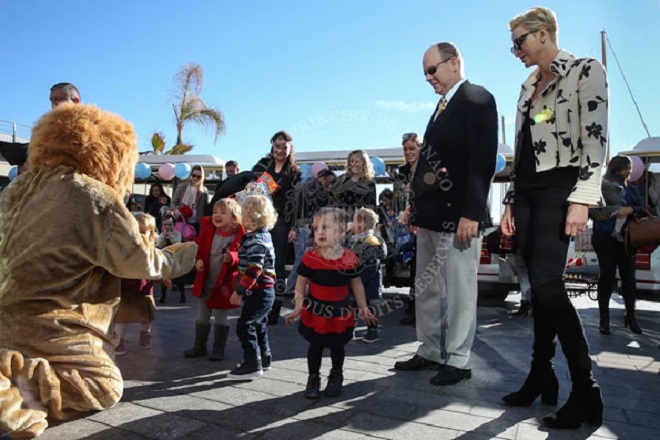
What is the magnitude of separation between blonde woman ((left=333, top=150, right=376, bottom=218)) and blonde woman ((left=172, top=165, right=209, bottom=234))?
10.1 ft

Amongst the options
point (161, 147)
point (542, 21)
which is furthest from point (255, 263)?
point (161, 147)

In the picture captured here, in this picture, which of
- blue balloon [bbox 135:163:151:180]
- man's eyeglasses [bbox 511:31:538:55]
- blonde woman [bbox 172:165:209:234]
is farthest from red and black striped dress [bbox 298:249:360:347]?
blue balloon [bbox 135:163:151:180]

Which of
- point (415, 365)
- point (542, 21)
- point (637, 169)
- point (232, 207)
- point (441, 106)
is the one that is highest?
point (542, 21)

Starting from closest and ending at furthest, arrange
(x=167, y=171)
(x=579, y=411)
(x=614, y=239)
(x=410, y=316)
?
(x=579, y=411) < (x=614, y=239) < (x=410, y=316) < (x=167, y=171)

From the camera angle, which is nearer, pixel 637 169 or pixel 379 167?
pixel 637 169

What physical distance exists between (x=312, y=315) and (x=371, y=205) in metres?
2.54

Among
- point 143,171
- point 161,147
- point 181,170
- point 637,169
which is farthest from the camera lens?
point 161,147

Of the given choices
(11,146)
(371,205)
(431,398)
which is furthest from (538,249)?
(11,146)

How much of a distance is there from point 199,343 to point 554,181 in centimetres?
282

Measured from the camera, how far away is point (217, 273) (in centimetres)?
374

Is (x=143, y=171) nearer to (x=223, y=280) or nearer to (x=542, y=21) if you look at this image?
(x=223, y=280)

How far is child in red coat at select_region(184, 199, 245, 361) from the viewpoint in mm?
3596

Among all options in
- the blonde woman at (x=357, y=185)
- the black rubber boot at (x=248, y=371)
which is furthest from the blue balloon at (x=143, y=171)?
the black rubber boot at (x=248, y=371)

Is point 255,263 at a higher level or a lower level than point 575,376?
higher
